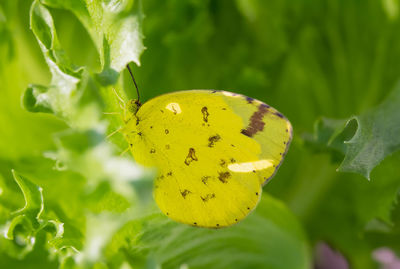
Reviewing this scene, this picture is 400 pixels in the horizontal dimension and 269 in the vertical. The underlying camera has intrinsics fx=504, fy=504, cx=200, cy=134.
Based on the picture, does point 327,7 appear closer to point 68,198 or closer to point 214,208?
point 214,208

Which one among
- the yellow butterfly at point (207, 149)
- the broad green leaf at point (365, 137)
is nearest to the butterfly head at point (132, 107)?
the yellow butterfly at point (207, 149)

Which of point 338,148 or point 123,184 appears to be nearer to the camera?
point 123,184

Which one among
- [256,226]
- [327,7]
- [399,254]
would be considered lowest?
[399,254]

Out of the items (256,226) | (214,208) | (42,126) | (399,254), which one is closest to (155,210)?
(214,208)

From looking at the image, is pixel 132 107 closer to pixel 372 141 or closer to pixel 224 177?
pixel 224 177

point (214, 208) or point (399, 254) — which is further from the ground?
point (214, 208)

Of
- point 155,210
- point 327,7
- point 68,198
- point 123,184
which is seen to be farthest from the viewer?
point 327,7

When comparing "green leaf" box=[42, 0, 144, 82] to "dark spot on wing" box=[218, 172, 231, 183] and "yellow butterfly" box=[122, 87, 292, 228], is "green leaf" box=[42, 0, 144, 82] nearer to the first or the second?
"yellow butterfly" box=[122, 87, 292, 228]

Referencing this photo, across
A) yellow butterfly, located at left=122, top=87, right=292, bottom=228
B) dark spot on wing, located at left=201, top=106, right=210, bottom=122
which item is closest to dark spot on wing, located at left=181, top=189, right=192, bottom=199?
yellow butterfly, located at left=122, top=87, right=292, bottom=228
